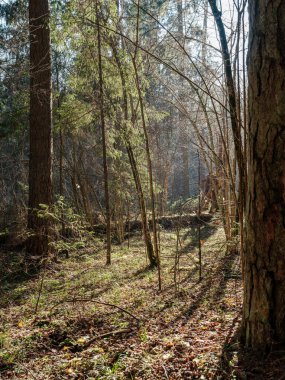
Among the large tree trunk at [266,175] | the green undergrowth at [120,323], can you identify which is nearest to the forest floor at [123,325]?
the green undergrowth at [120,323]

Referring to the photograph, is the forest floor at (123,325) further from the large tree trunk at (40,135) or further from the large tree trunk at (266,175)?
Result: the large tree trunk at (40,135)

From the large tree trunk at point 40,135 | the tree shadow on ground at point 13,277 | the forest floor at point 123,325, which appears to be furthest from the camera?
the large tree trunk at point 40,135

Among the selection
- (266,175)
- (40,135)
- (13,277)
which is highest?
(40,135)

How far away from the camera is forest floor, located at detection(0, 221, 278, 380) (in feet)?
8.89

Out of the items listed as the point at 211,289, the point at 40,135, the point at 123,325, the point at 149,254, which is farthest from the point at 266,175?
the point at 40,135

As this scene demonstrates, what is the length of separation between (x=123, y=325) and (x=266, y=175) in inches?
99.0

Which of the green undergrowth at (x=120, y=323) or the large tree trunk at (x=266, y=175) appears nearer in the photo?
the large tree trunk at (x=266, y=175)

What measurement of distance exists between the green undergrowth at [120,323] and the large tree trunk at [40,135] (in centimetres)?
99

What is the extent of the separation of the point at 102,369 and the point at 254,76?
2.50m

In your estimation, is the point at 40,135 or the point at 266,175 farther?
the point at 40,135

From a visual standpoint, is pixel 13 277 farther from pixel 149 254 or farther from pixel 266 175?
pixel 266 175

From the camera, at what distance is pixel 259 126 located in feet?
7.25

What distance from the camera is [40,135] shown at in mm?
7605

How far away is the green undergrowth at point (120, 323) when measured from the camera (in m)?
2.78
